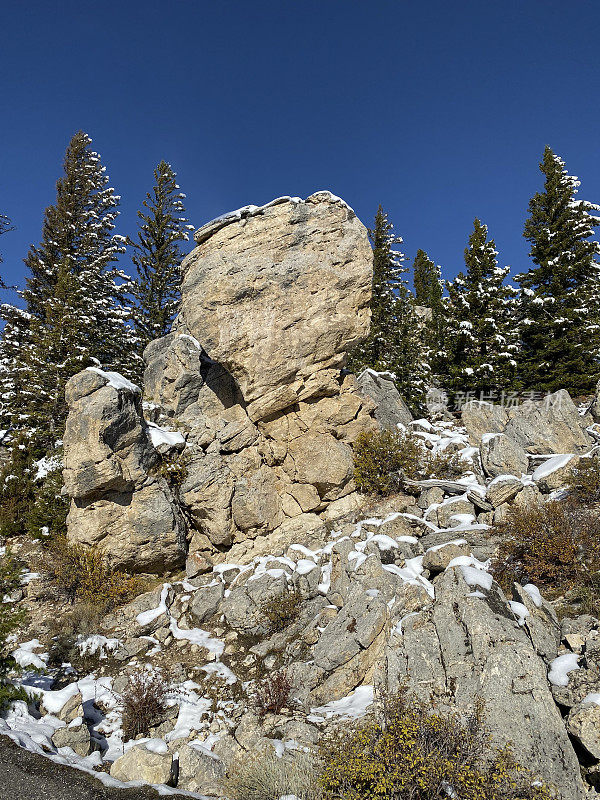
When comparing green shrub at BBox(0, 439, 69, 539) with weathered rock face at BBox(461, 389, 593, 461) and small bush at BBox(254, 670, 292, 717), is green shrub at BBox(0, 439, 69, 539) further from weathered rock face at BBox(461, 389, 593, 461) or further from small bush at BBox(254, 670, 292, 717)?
weathered rock face at BBox(461, 389, 593, 461)

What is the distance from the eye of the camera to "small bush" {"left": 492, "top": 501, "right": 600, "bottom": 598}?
905cm

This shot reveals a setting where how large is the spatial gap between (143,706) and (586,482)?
1161 cm

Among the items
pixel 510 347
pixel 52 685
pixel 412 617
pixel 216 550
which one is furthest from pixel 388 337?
pixel 52 685

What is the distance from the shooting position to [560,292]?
77.7 feet

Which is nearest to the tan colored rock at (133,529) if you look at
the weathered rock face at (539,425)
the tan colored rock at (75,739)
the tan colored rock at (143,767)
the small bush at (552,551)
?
the tan colored rock at (75,739)

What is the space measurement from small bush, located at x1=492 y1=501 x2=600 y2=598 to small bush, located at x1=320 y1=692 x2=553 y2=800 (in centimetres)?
389

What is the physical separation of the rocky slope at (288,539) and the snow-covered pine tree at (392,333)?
350 cm

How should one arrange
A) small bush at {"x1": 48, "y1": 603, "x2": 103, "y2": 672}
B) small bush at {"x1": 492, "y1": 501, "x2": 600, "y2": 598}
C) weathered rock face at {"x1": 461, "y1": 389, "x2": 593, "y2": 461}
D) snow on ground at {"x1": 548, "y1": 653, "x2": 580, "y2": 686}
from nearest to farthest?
snow on ground at {"x1": 548, "y1": 653, "x2": 580, "y2": 686} → small bush at {"x1": 492, "y1": 501, "x2": 600, "y2": 598} → small bush at {"x1": 48, "y1": 603, "x2": 103, "y2": 672} → weathered rock face at {"x1": 461, "y1": 389, "x2": 593, "y2": 461}

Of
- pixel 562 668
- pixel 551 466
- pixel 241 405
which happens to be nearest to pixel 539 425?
pixel 551 466

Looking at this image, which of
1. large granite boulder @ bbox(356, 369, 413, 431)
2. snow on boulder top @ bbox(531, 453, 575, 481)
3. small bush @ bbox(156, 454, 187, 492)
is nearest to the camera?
snow on boulder top @ bbox(531, 453, 575, 481)

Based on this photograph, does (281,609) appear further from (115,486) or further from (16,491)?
(16,491)

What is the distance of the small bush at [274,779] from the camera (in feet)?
19.2

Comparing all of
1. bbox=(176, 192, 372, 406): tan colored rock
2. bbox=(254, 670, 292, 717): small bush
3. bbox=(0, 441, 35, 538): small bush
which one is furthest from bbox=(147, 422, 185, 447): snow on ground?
bbox=(254, 670, 292, 717): small bush

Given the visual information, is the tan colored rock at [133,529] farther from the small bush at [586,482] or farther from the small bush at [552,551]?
the small bush at [586,482]
